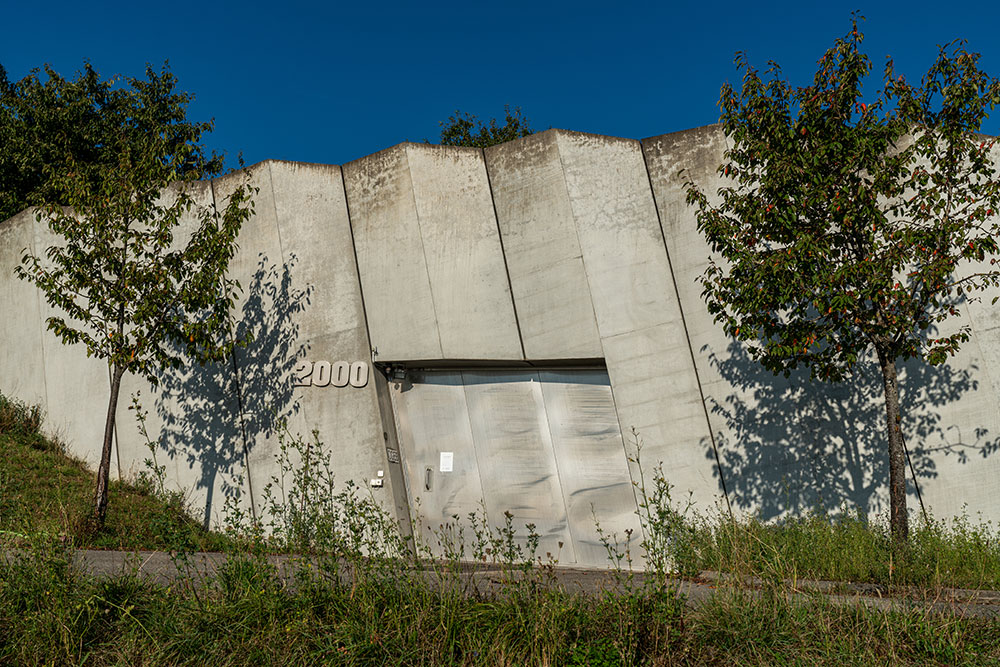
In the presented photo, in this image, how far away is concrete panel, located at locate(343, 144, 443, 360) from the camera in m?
10.1

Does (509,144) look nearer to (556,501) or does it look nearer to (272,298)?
(272,298)

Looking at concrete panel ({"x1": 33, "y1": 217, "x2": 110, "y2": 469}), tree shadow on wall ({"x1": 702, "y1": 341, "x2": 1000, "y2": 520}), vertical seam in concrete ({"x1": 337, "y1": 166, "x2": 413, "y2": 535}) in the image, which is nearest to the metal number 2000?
vertical seam in concrete ({"x1": 337, "y1": 166, "x2": 413, "y2": 535})

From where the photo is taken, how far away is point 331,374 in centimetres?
1023

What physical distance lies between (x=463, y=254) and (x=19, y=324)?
709 centimetres

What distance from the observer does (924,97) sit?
24.2 feet

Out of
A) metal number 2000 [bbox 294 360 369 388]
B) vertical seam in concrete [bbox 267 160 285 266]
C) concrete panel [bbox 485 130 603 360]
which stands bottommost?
metal number 2000 [bbox 294 360 369 388]

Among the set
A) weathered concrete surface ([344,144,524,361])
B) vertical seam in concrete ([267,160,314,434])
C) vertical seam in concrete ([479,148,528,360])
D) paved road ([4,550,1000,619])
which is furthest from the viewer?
vertical seam in concrete ([267,160,314,434])

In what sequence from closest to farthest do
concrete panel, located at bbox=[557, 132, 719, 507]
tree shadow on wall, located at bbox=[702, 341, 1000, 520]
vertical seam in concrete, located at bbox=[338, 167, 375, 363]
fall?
tree shadow on wall, located at bbox=[702, 341, 1000, 520]
concrete panel, located at bbox=[557, 132, 719, 507]
vertical seam in concrete, located at bbox=[338, 167, 375, 363]

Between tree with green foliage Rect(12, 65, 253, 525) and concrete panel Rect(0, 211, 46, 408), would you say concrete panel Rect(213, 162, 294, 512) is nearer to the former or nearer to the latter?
tree with green foliage Rect(12, 65, 253, 525)

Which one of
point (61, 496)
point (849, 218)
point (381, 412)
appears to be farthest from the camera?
point (381, 412)

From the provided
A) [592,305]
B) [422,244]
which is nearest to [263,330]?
[422,244]

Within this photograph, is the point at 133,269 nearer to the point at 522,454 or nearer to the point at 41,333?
the point at 41,333

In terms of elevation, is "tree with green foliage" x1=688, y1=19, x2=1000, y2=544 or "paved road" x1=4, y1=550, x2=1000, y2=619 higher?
"tree with green foliage" x1=688, y1=19, x2=1000, y2=544

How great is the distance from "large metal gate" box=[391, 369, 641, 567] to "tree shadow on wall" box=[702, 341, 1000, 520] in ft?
4.68
